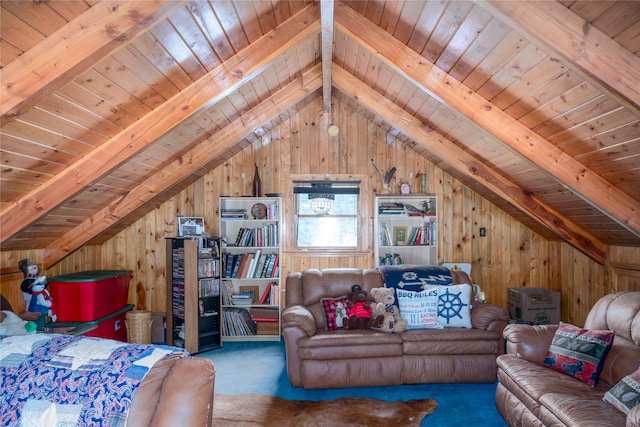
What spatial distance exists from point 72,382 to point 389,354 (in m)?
2.54

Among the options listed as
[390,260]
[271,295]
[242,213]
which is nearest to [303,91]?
[242,213]

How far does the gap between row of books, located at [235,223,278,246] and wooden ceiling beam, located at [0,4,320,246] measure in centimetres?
216

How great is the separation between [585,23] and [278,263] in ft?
12.2

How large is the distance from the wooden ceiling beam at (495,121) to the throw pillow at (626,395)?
1273mm

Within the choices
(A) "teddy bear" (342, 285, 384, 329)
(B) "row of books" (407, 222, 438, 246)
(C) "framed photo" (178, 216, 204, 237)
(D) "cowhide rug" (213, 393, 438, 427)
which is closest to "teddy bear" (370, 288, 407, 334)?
(A) "teddy bear" (342, 285, 384, 329)

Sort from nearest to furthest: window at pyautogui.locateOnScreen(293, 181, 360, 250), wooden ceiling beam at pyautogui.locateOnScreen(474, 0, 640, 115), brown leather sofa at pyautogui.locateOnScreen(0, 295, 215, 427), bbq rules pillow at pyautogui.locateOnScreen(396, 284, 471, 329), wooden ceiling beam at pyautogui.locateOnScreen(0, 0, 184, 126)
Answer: brown leather sofa at pyautogui.locateOnScreen(0, 295, 215, 427) → wooden ceiling beam at pyautogui.locateOnScreen(0, 0, 184, 126) → wooden ceiling beam at pyautogui.locateOnScreen(474, 0, 640, 115) → bbq rules pillow at pyautogui.locateOnScreen(396, 284, 471, 329) → window at pyautogui.locateOnScreen(293, 181, 360, 250)

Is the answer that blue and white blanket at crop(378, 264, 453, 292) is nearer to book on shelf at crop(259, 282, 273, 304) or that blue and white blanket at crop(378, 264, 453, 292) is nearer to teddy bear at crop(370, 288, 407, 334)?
teddy bear at crop(370, 288, 407, 334)

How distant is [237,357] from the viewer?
425 cm

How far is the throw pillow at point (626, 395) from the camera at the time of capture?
2.09 metres

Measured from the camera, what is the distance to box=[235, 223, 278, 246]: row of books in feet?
16.2

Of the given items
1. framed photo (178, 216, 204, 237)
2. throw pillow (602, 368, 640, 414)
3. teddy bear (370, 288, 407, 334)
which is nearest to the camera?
throw pillow (602, 368, 640, 414)

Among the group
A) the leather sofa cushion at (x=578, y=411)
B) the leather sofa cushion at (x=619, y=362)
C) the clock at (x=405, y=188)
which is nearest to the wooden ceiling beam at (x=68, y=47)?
the leather sofa cushion at (x=578, y=411)

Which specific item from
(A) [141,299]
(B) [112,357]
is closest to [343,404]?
(B) [112,357]

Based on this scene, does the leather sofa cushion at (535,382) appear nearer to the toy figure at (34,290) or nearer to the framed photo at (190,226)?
the framed photo at (190,226)
